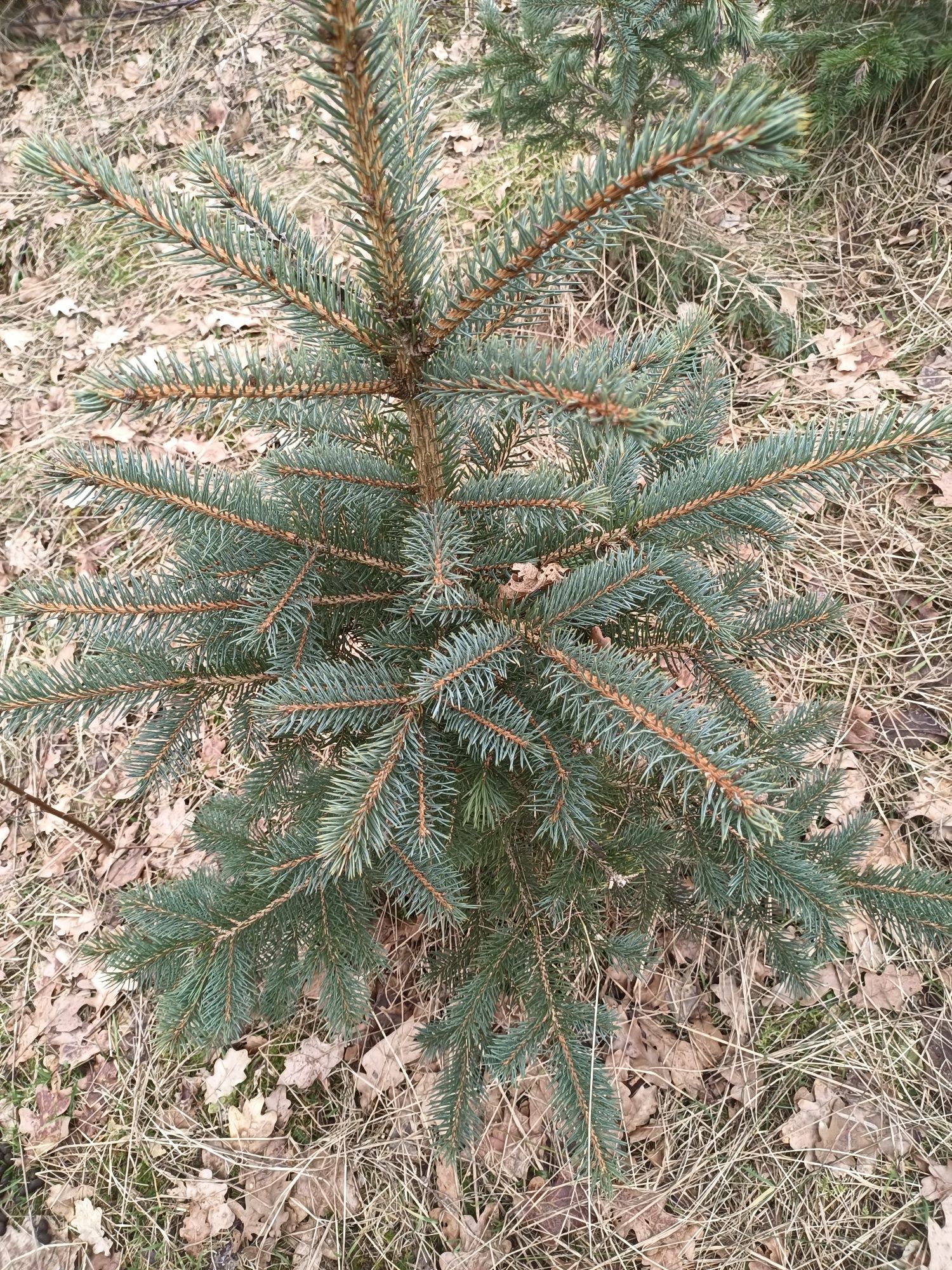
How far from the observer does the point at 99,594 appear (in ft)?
3.84

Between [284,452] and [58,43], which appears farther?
[58,43]

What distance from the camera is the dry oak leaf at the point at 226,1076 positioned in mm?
2021

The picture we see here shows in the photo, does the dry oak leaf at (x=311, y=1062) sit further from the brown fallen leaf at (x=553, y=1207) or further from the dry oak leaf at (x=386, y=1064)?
the brown fallen leaf at (x=553, y=1207)

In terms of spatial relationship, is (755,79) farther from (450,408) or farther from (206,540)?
(206,540)

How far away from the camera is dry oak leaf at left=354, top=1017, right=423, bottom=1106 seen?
1.96 meters

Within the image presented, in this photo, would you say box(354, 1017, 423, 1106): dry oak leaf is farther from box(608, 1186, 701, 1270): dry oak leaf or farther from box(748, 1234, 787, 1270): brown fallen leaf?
box(748, 1234, 787, 1270): brown fallen leaf

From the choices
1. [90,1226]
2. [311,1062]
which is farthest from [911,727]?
[90,1226]

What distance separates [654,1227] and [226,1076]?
115 cm

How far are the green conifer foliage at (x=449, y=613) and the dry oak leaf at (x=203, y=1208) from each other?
73 cm

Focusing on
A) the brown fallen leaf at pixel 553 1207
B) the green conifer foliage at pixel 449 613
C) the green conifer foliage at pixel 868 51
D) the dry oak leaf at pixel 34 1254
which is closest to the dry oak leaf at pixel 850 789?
the green conifer foliage at pixel 449 613

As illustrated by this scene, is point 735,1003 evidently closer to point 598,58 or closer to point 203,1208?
point 203,1208

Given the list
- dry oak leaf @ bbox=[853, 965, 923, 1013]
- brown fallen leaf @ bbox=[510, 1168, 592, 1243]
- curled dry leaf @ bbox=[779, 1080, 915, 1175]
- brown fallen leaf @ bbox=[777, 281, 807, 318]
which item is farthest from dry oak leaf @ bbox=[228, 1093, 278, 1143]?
brown fallen leaf @ bbox=[777, 281, 807, 318]

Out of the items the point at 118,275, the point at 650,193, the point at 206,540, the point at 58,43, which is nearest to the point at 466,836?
the point at 206,540

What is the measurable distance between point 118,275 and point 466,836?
3513 millimetres
